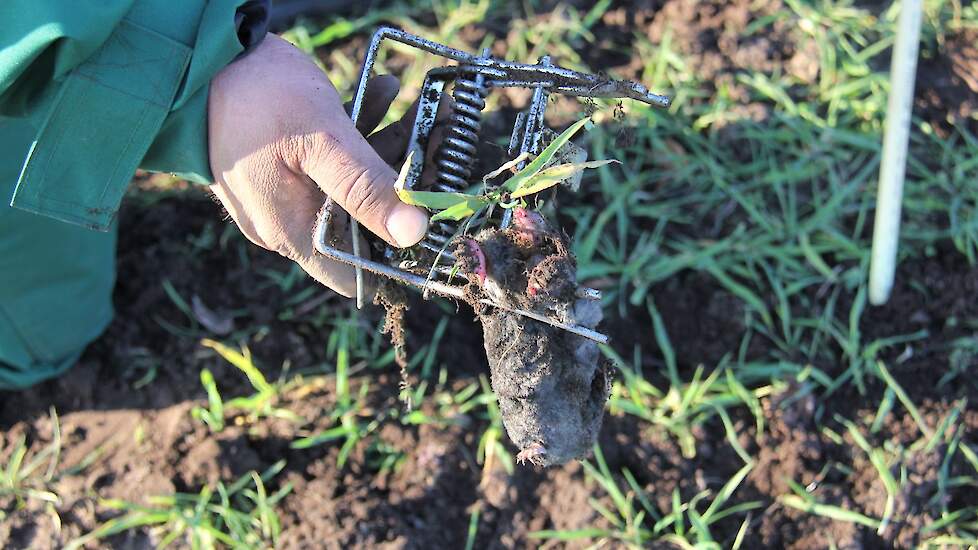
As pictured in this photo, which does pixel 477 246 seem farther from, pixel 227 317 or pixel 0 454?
pixel 0 454

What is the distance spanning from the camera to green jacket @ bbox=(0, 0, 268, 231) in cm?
131

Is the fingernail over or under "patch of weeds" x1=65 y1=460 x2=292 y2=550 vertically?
over

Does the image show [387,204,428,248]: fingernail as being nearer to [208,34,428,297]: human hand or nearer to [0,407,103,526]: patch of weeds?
[208,34,428,297]: human hand

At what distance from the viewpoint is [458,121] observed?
1.42 meters

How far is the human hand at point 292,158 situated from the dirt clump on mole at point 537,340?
0.14m

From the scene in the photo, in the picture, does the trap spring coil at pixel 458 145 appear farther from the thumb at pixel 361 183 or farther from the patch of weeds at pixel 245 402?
the patch of weeds at pixel 245 402

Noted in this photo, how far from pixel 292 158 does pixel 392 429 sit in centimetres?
83

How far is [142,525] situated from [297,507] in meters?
0.37

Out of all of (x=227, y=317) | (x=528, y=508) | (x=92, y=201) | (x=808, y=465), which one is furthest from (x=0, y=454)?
(x=808, y=465)

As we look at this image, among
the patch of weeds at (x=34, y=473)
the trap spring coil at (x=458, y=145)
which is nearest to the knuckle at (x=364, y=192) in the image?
the trap spring coil at (x=458, y=145)

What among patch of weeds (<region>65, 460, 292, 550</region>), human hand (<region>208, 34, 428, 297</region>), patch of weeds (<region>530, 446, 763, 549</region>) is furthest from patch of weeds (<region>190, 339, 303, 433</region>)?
patch of weeds (<region>530, 446, 763, 549</region>)

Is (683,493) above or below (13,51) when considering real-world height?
below

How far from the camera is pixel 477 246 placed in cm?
126

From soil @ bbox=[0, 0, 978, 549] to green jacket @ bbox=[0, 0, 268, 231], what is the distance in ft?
2.52
